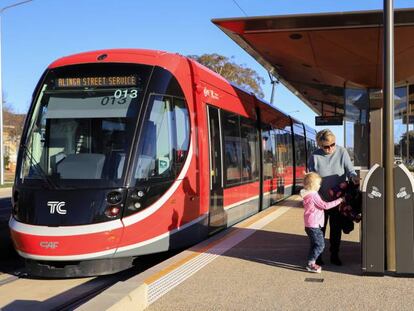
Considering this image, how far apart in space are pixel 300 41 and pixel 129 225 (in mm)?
8919

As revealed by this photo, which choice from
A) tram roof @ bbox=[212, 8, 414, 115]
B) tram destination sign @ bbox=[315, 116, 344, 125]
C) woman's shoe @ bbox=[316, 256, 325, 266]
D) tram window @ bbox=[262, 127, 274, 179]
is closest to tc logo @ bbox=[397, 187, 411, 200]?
woman's shoe @ bbox=[316, 256, 325, 266]

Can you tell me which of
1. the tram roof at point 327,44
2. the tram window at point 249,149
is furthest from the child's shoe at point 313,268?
the tram roof at point 327,44

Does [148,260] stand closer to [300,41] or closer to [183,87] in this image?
[183,87]

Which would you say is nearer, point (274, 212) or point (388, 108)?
point (388, 108)

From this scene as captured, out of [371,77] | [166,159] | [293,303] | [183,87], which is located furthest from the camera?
[371,77]

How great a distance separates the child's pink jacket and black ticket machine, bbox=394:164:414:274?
0.80m

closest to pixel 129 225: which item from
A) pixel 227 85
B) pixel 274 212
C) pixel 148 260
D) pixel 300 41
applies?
pixel 148 260

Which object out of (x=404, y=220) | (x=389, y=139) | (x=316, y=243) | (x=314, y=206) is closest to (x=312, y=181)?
(x=314, y=206)

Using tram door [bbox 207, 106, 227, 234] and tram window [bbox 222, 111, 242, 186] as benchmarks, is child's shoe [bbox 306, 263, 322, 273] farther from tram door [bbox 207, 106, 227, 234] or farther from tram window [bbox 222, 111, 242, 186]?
tram window [bbox 222, 111, 242, 186]

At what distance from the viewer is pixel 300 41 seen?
48.0ft

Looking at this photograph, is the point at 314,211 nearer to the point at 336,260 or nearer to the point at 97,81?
Answer: the point at 336,260

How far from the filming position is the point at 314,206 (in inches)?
261

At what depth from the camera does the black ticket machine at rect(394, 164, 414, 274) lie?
6023 millimetres

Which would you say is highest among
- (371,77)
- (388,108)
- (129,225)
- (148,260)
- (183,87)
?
(371,77)
